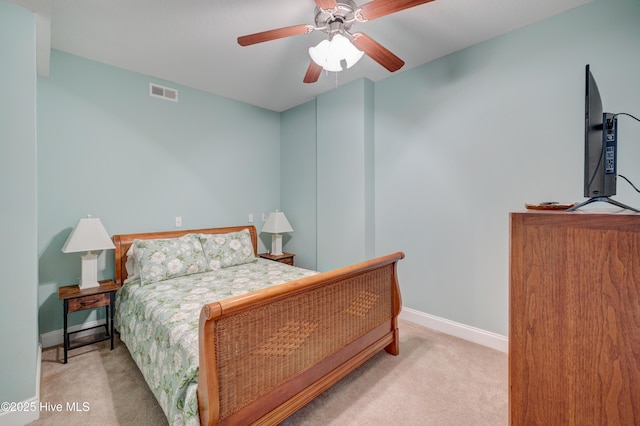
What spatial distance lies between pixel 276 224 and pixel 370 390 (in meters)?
2.32

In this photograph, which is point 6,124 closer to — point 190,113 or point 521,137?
point 190,113

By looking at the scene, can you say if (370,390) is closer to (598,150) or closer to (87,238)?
(598,150)

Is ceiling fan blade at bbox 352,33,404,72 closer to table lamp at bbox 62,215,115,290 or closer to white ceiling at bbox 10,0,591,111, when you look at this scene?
white ceiling at bbox 10,0,591,111

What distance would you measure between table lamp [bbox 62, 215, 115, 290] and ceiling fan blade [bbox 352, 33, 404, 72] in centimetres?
264

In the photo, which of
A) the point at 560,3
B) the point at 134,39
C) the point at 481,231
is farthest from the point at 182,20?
the point at 481,231

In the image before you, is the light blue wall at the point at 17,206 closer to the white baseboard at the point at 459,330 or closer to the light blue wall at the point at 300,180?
the light blue wall at the point at 300,180

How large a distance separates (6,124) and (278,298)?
6.33 ft

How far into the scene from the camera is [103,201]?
111 inches

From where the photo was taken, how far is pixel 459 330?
2738 millimetres

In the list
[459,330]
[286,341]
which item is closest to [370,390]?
[286,341]

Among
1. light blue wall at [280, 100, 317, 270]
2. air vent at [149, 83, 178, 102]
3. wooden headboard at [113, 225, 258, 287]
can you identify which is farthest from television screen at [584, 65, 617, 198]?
air vent at [149, 83, 178, 102]

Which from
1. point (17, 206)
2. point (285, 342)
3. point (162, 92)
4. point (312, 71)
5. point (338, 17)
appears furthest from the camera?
point (162, 92)

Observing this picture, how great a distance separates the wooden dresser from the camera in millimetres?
852

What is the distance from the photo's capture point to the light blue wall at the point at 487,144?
202cm
